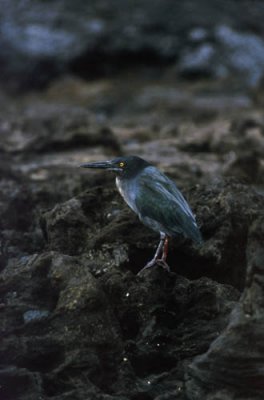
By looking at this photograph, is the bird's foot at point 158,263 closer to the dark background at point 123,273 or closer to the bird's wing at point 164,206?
the dark background at point 123,273

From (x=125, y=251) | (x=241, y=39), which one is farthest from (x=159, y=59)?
(x=125, y=251)

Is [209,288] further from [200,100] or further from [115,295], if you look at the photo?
[200,100]

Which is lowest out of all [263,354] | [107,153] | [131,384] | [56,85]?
[56,85]

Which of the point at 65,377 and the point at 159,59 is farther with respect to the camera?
the point at 159,59

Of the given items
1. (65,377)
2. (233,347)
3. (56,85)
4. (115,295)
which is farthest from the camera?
(56,85)

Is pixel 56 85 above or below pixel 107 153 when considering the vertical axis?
below

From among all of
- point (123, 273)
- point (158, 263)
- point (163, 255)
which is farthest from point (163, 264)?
point (123, 273)

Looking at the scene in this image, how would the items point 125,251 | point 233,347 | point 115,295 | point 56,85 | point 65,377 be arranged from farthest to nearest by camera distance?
point 56,85 → point 125,251 → point 115,295 → point 65,377 → point 233,347
